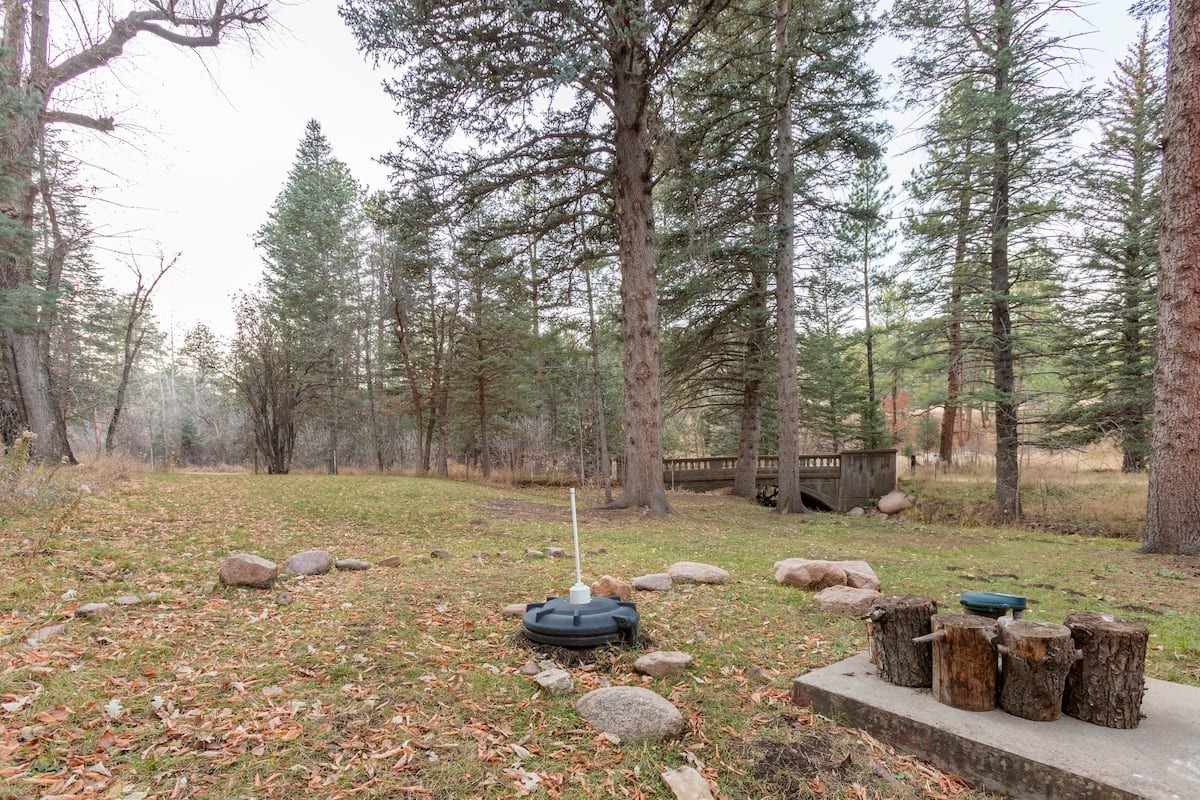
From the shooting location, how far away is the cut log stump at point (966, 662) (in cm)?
208

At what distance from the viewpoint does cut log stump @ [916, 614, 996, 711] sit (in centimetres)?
208

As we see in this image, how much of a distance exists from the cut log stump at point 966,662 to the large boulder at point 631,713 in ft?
3.64

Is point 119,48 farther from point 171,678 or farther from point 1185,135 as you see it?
point 1185,135

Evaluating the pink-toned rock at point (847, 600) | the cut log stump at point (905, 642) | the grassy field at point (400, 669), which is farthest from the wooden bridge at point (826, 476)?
the cut log stump at point (905, 642)

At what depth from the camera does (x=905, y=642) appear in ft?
7.76

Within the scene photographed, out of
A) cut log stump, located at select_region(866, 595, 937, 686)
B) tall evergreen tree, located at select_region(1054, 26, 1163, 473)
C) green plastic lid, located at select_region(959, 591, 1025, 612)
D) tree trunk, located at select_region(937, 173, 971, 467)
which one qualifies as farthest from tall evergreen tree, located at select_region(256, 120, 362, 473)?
tall evergreen tree, located at select_region(1054, 26, 1163, 473)

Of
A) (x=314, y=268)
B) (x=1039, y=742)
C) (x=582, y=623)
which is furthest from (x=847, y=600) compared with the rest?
(x=314, y=268)

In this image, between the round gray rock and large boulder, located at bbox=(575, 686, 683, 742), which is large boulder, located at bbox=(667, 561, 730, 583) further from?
large boulder, located at bbox=(575, 686, 683, 742)

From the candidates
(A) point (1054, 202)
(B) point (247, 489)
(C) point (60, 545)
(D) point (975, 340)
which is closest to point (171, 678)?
(C) point (60, 545)

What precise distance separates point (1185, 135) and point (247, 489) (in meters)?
13.9

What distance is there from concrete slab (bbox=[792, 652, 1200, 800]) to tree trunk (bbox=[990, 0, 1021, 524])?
365 inches

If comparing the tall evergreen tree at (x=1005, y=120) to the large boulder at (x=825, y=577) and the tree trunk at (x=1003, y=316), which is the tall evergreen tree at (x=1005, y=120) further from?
the large boulder at (x=825, y=577)

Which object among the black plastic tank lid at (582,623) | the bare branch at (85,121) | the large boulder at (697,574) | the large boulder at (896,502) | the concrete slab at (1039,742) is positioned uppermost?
the bare branch at (85,121)

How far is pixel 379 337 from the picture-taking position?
813 inches
